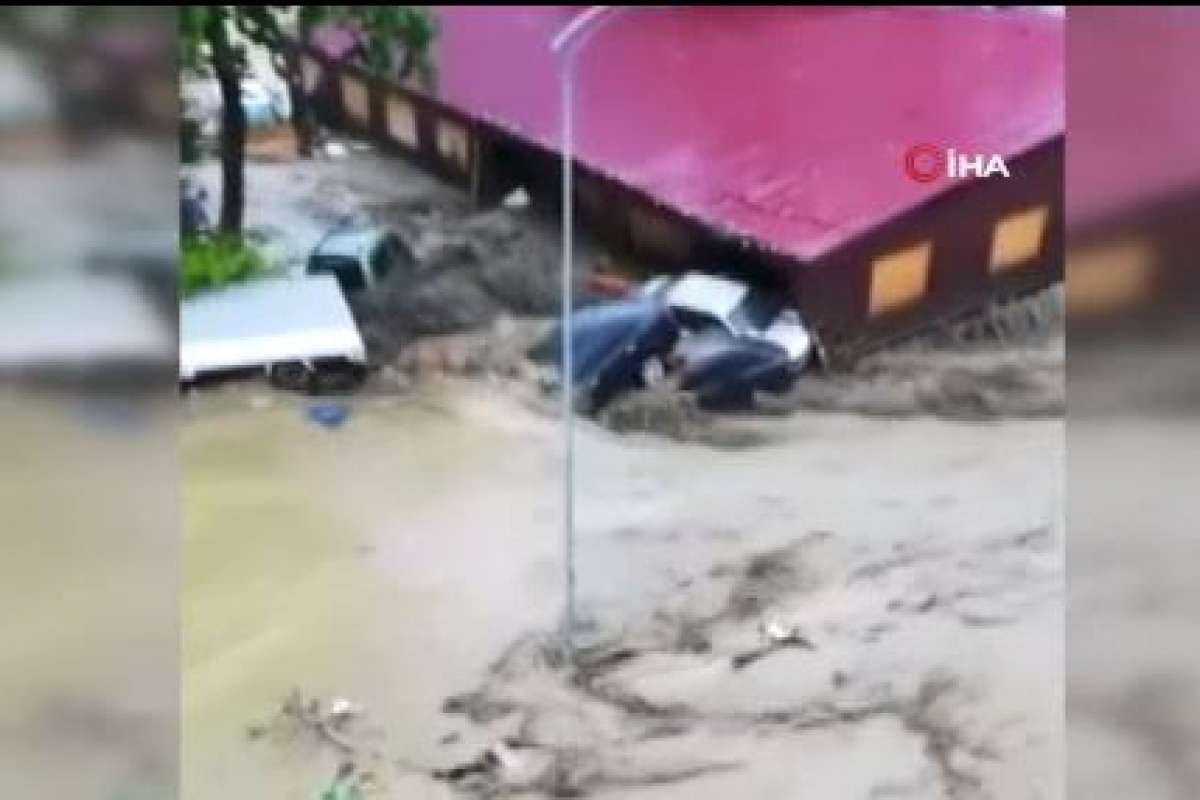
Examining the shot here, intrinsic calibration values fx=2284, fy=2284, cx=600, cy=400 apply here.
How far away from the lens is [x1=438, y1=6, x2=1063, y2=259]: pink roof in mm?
1559

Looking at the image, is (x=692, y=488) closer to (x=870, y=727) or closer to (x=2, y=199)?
(x=870, y=727)

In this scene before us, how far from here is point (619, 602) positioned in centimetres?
157

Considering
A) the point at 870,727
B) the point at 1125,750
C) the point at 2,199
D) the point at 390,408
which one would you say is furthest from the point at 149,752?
the point at 1125,750

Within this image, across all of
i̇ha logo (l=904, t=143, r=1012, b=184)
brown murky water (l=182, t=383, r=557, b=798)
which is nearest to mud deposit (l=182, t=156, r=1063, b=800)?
brown murky water (l=182, t=383, r=557, b=798)

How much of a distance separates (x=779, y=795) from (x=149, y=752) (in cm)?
43

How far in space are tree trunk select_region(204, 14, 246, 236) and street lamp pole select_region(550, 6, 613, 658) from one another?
22 cm

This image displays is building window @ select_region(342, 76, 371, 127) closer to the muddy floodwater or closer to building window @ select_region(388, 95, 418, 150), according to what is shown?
building window @ select_region(388, 95, 418, 150)

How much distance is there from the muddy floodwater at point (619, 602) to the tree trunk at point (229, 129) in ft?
0.41

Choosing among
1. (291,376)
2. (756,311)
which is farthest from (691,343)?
(291,376)

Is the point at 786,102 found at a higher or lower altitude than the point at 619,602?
higher

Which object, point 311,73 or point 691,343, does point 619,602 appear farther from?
point 311,73

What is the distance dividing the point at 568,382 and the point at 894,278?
0.24 meters

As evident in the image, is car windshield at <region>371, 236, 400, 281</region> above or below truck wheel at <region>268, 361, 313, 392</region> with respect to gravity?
above

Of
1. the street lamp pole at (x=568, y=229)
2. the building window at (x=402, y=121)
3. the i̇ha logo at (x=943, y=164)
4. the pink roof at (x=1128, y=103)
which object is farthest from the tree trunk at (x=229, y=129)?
the pink roof at (x=1128, y=103)
